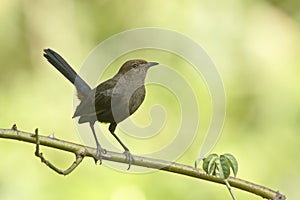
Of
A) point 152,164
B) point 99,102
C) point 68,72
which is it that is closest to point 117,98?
point 99,102

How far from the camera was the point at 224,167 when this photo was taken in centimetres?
152

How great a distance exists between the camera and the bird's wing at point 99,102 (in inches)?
86.6

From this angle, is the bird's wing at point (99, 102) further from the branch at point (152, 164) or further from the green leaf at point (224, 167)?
the green leaf at point (224, 167)

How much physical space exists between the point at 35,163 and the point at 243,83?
4.37 feet

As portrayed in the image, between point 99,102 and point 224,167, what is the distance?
0.79m

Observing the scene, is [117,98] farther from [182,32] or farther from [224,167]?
[182,32]

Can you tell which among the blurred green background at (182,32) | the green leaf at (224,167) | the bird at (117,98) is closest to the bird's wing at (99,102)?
the bird at (117,98)

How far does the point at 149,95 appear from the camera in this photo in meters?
3.85

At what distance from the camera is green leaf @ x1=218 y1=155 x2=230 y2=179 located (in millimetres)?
1494

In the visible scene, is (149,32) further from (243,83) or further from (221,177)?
(221,177)

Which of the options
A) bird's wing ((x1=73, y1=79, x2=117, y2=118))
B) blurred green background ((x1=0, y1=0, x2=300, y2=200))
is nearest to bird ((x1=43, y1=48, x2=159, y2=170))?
bird's wing ((x1=73, y1=79, x2=117, y2=118))

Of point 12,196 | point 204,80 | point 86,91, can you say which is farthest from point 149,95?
point 86,91

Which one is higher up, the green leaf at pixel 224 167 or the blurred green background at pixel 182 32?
the blurred green background at pixel 182 32

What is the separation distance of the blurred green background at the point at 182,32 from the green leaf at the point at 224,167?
195 cm
